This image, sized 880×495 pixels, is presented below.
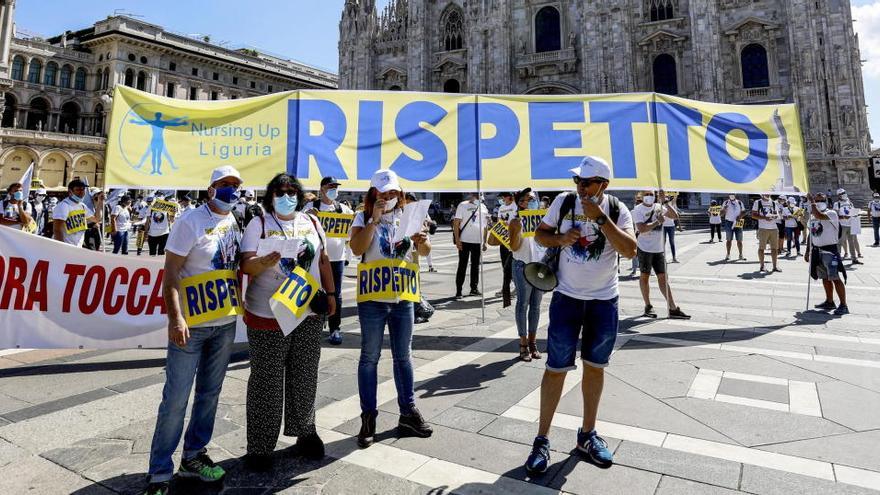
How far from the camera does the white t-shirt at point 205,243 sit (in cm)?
276

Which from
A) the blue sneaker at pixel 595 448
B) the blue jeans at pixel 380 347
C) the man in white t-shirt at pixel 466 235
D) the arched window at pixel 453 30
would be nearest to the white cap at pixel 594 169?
the blue jeans at pixel 380 347

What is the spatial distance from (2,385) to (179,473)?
3.02 meters

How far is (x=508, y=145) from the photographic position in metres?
6.93

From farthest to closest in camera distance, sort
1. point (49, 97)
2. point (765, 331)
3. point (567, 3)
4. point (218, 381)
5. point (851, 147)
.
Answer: point (49, 97) → point (567, 3) → point (851, 147) → point (765, 331) → point (218, 381)

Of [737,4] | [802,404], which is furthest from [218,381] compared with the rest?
[737,4]

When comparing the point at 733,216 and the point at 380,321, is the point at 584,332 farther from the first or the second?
the point at 733,216

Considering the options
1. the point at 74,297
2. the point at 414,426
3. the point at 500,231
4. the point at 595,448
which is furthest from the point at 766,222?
the point at 74,297

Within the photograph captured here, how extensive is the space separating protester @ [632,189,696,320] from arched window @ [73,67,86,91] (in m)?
59.1

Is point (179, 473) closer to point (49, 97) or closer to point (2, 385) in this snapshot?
point (2, 385)

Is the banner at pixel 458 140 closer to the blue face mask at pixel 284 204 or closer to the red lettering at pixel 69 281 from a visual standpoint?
the red lettering at pixel 69 281

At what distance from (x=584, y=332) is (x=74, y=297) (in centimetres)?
523

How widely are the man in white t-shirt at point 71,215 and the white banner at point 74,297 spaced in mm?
2525

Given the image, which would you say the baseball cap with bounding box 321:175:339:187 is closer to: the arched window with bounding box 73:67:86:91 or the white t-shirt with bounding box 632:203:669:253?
the white t-shirt with bounding box 632:203:669:253

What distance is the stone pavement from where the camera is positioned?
110 inches
